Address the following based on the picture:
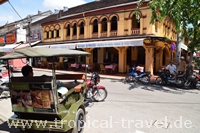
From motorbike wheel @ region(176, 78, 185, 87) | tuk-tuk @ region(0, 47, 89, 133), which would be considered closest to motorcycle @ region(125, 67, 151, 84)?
motorbike wheel @ region(176, 78, 185, 87)

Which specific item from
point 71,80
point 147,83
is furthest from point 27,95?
point 147,83

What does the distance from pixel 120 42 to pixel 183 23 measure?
209 inches

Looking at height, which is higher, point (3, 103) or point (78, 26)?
point (78, 26)

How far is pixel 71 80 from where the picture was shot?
254 inches

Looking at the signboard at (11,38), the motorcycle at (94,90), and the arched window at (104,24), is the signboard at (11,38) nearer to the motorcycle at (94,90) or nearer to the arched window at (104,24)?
the arched window at (104,24)

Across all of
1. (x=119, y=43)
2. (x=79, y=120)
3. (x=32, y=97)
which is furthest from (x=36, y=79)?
(x=119, y=43)

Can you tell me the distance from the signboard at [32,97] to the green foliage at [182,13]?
790 centimetres

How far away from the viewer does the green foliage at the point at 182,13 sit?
9.16 m

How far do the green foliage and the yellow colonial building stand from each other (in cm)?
297

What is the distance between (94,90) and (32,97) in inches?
139

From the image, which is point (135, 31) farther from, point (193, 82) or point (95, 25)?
point (193, 82)

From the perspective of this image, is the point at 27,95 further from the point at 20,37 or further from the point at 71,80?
the point at 20,37

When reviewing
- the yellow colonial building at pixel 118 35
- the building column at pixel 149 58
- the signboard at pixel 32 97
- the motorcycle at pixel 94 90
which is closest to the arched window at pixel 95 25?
the yellow colonial building at pixel 118 35

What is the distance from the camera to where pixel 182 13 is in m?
10.4
